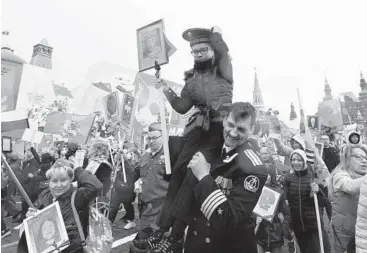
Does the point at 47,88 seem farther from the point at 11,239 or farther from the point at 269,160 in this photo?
the point at 269,160

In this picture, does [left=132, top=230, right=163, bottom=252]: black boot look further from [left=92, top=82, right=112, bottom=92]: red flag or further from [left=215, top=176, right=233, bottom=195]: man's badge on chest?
[left=92, top=82, right=112, bottom=92]: red flag

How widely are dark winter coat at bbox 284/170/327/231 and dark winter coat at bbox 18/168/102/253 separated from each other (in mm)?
2831

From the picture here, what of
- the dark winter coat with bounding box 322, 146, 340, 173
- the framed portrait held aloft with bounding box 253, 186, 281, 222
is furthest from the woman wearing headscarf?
the dark winter coat with bounding box 322, 146, 340, 173

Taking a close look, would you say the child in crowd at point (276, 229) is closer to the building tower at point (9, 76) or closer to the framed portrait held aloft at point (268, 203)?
the framed portrait held aloft at point (268, 203)

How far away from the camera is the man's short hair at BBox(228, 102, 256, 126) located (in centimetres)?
205

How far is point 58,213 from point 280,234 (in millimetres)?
3200

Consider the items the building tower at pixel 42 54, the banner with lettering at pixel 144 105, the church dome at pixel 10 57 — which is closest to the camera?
the church dome at pixel 10 57

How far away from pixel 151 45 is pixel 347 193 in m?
2.87

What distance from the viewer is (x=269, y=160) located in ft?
19.5

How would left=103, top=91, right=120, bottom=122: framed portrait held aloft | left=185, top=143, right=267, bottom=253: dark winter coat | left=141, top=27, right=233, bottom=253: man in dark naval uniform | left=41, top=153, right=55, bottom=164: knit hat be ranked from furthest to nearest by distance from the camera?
left=41, top=153, right=55, bottom=164: knit hat → left=103, top=91, right=120, bottom=122: framed portrait held aloft → left=141, top=27, right=233, bottom=253: man in dark naval uniform → left=185, top=143, right=267, bottom=253: dark winter coat

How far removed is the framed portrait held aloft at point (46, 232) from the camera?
292cm

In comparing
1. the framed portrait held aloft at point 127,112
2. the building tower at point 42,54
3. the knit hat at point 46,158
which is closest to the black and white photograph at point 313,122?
the framed portrait held aloft at point 127,112

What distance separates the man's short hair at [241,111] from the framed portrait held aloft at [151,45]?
66 cm

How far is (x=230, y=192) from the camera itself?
200 cm
